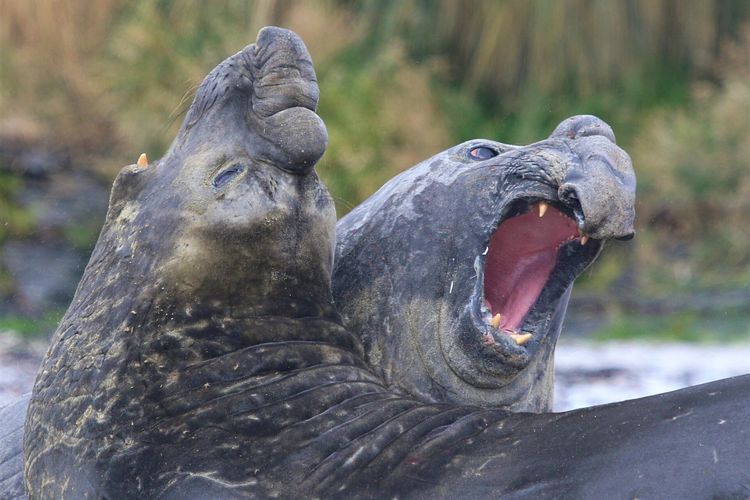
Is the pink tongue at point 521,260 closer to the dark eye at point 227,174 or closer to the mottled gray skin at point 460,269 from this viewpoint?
the mottled gray skin at point 460,269

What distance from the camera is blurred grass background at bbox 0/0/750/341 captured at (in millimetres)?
12094

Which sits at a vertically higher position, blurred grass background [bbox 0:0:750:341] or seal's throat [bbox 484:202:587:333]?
blurred grass background [bbox 0:0:750:341]

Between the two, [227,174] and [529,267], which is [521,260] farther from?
[227,174]

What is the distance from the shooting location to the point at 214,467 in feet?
Result: 10.0

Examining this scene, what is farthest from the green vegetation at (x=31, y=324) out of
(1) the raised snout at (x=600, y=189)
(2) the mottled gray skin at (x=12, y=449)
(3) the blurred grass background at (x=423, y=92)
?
(1) the raised snout at (x=600, y=189)

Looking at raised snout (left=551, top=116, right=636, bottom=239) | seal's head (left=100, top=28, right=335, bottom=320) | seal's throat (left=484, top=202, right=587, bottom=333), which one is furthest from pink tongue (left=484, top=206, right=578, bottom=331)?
seal's head (left=100, top=28, right=335, bottom=320)

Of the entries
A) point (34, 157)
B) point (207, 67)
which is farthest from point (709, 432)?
point (34, 157)

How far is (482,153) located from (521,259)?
1.11ft

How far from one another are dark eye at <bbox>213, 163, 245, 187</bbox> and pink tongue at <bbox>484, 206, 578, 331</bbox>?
84 cm

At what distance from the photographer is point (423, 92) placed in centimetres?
1358

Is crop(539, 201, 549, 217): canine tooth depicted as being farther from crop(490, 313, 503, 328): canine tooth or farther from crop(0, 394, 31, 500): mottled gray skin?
crop(0, 394, 31, 500): mottled gray skin

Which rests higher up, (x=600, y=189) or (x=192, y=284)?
(x=600, y=189)

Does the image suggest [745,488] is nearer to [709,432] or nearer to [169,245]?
[709,432]

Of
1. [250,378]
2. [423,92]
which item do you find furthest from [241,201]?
[423,92]
